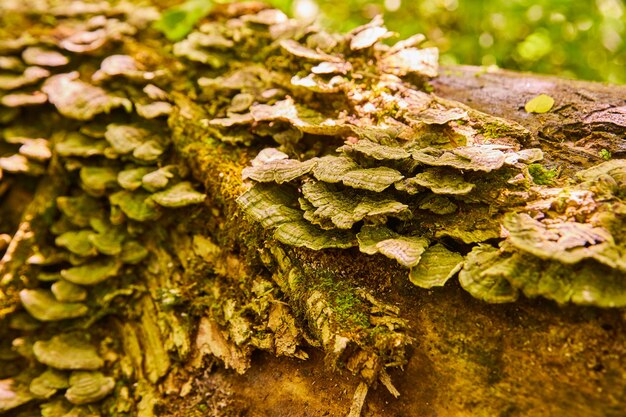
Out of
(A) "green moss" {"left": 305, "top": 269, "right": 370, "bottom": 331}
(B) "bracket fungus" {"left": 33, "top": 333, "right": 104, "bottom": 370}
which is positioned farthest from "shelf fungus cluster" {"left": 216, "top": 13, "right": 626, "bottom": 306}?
(B) "bracket fungus" {"left": 33, "top": 333, "right": 104, "bottom": 370}

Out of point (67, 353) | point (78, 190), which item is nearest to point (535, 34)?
point (78, 190)

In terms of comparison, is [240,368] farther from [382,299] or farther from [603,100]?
[603,100]

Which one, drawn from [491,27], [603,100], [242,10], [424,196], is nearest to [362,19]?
[491,27]

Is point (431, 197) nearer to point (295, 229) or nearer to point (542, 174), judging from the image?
point (542, 174)

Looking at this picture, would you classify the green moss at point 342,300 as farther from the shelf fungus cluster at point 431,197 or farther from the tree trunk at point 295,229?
the shelf fungus cluster at point 431,197

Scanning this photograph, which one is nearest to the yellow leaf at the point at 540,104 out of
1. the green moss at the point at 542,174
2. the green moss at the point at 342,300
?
the green moss at the point at 542,174
